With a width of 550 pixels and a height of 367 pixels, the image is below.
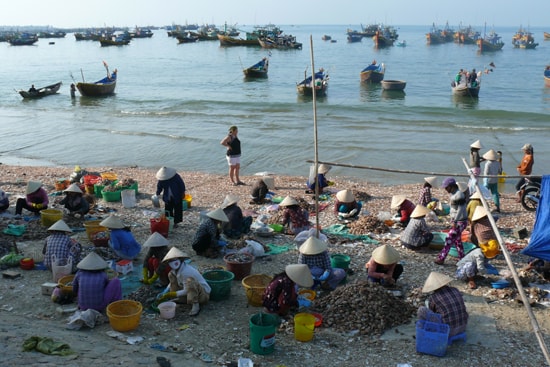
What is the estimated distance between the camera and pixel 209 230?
30.0ft

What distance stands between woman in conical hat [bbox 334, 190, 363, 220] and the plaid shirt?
5.24 m

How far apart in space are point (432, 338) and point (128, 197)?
327 inches

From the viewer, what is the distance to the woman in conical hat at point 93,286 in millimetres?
6879

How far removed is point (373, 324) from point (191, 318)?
2.29 metres

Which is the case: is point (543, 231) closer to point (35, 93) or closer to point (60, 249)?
point (60, 249)

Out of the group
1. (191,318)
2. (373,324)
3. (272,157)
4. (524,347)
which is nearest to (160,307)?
(191,318)

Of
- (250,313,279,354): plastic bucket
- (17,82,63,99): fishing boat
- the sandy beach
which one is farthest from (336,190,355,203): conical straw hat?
(17,82,63,99): fishing boat

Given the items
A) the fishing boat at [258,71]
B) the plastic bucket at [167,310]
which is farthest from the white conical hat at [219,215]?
the fishing boat at [258,71]

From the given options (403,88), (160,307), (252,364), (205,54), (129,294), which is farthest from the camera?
(205,54)

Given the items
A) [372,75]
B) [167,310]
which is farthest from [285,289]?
[372,75]

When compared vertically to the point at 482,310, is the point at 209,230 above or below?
above

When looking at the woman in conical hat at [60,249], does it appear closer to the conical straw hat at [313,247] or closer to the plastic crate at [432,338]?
the conical straw hat at [313,247]

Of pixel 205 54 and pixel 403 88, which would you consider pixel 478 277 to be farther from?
pixel 205 54

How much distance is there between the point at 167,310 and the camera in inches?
272
